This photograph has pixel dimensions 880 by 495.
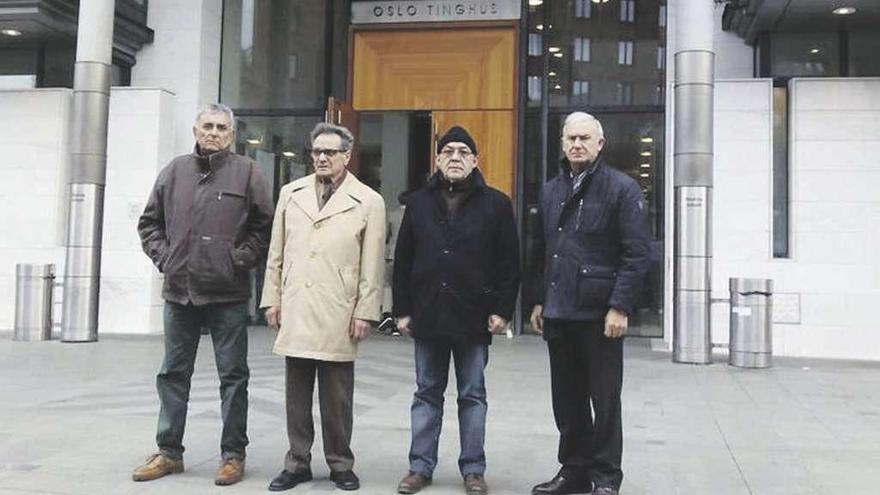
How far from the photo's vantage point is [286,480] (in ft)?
15.8

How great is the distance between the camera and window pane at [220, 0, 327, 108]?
15188mm

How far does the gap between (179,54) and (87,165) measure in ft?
10.3

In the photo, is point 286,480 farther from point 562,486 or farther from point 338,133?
point 338,133

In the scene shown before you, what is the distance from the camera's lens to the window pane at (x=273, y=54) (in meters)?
15.2

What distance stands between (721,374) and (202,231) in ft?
22.7

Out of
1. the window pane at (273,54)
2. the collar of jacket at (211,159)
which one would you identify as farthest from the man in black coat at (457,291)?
the window pane at (273,54)

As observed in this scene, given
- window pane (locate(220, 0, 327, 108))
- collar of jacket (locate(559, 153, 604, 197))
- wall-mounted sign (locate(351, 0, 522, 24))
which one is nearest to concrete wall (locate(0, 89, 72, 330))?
window pane (locate(220, 0, 327, 108))

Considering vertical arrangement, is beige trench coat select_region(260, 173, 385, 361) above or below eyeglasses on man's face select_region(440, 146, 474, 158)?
below

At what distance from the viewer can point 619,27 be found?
14.4 m

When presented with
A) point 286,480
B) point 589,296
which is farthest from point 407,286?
point 286,480

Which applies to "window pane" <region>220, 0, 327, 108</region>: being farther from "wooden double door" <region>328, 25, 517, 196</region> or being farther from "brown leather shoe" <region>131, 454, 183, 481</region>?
"brown leather shoe" <region>131, 454, 183, 481</region>

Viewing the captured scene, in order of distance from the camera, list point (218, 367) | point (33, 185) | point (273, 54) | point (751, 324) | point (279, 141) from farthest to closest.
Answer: point (273, 54)
point (279, 141)
point (33, 185)
point (751, 324)
point (218, 367)

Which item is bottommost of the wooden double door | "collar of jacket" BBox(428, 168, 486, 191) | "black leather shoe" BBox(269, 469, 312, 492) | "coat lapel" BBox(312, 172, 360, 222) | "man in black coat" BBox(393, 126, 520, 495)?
"black leather shoe" BBox(269, 469, 312, 492)

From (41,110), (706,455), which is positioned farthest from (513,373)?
(41,110)
